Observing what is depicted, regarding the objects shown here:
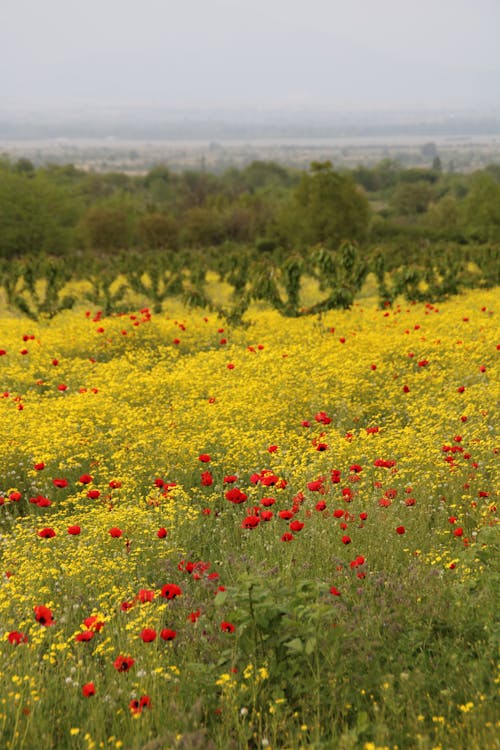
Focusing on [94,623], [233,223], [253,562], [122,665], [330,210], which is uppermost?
[122,665]

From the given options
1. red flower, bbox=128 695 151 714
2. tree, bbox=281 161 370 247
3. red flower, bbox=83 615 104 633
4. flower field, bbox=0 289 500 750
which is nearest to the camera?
red flower, bbox=128 695 151 714

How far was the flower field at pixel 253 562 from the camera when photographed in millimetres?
3570

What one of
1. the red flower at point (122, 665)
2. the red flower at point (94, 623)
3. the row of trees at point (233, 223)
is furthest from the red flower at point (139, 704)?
the row of trees at point (233, 223)

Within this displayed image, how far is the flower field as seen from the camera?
11.7 feet

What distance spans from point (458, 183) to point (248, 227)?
72.5 meters

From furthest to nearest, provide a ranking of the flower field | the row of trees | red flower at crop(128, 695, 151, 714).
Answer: the row of trees → the flower field → red flower at crop(128, 695, 151, 714)

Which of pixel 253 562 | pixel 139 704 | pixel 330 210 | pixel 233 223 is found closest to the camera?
pixel 139 704

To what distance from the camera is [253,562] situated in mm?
5047

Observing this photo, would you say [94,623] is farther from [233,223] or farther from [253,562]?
[233,223]

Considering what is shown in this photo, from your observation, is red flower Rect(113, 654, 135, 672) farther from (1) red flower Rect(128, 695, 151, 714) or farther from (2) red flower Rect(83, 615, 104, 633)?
(2) red flower Rect(83, 615, 104, 633)

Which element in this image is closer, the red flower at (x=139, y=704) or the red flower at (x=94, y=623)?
the red flower at (x=139, y=704)

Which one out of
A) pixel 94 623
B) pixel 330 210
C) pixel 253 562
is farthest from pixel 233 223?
pixel 94 623

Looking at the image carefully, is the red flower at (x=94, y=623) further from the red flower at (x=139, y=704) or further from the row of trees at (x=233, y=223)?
the row of trees at (x=233, y=223)

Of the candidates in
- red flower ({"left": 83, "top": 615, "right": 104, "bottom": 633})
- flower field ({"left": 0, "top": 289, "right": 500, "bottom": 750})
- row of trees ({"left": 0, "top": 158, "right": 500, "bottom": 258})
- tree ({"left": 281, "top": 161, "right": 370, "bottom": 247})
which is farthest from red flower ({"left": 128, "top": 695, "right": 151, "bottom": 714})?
tree ({"left": 281, "top": 161, "right": 370, "bottom": 247})
